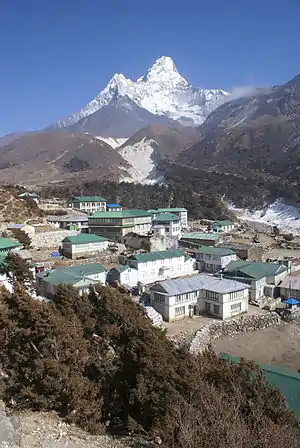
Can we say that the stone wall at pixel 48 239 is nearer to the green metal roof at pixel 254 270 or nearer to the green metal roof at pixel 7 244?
the green metal roof at pixel 7 244

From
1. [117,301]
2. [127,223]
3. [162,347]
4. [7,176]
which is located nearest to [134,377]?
[162,347]

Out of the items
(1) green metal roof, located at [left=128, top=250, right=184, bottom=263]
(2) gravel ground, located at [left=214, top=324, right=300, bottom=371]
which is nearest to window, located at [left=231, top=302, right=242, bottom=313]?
(2) gravel ground, located at [left=214, top=324, right=300, bottom=371]

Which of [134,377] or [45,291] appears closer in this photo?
[134,377]

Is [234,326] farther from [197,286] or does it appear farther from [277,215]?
[277,215]

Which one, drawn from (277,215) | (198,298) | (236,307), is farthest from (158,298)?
(277,215)

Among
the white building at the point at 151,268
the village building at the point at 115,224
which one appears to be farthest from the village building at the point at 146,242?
the white building at the point at 151,268

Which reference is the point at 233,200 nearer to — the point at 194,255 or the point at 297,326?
the point at 194,255
